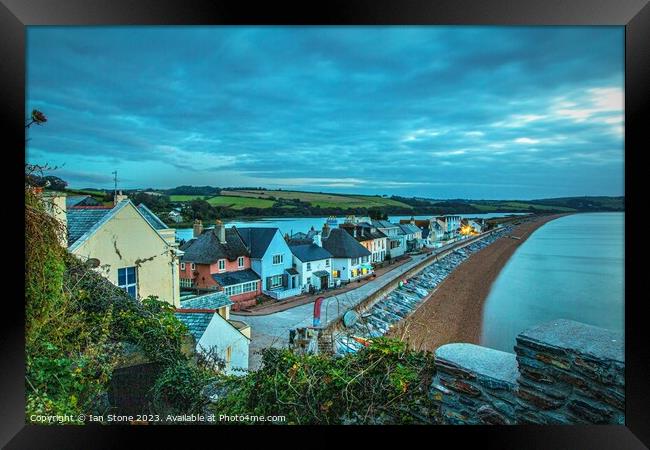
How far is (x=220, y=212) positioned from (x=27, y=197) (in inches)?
45.8

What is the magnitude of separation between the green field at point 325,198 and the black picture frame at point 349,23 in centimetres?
103

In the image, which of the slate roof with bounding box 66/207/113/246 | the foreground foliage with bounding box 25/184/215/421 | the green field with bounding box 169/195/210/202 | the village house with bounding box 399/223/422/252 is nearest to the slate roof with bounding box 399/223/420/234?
the village house with bounding box 399/223/422/252

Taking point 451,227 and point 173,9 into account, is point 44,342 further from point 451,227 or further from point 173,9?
point 451,227

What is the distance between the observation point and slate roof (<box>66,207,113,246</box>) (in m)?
2.33

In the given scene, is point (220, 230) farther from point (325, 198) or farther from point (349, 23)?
point (349, 23)

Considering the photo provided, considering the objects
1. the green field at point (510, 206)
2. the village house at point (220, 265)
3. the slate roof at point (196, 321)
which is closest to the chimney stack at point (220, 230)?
the village house at point (220, 265)

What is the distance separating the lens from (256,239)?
247 centimetres

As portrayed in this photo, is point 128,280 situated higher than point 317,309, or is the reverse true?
point 128,280

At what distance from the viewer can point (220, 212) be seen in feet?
8.00

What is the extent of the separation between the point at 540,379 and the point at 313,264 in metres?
1.45

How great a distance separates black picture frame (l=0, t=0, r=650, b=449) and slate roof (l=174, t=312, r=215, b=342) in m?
0.57

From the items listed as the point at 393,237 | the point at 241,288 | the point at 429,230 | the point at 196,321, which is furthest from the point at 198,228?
the point at 429,230

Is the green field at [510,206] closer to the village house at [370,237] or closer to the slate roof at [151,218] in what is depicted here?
the village house at [370,237]
